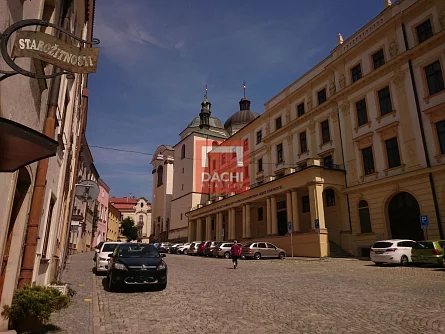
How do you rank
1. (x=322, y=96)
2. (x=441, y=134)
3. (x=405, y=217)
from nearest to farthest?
(x=441, y=134), (x=405, y=217), (x=322, y=96)

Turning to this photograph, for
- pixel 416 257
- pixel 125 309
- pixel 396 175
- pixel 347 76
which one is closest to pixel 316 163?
pixel 396 175

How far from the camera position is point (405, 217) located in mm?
24016

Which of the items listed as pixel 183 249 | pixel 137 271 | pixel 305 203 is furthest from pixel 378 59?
pixel 183 249

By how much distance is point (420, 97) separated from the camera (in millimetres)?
23906

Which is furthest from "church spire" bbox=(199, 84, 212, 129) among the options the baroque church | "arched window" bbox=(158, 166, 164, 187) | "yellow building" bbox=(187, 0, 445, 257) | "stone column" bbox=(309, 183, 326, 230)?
"stone column" bbox=(309, 183, 326, 230)

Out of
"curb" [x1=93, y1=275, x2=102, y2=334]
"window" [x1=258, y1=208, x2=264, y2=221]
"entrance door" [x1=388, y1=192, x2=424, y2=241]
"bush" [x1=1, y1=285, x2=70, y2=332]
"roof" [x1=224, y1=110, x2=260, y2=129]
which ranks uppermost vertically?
"roof" [x1=224, y1=110, x2=260, y2=129]

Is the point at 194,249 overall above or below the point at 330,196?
below

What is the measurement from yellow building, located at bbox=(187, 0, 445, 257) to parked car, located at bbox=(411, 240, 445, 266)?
3.28m

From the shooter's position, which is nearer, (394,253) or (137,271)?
(137,271)

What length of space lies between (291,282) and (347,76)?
23.4 metres

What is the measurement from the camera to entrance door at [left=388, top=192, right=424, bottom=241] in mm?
23359

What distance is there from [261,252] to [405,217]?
37.1ft

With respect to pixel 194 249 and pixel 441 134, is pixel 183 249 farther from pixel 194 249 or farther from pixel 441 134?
pixel 441 134

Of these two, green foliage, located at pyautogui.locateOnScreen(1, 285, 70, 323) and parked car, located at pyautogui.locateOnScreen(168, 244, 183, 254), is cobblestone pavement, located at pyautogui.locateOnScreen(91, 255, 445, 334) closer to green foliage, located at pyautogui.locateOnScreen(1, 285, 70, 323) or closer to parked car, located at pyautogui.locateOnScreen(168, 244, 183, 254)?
green foliage, located at pyautogui.locateOnScreen(1, 285, 70, 323)
